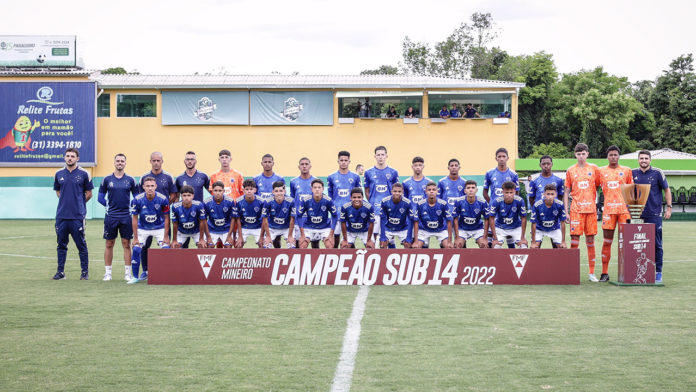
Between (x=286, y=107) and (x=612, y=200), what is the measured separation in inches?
907

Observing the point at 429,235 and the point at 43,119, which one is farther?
the point at 43,119

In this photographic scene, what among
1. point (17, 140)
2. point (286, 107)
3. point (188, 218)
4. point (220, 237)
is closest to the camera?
point (188, 218)

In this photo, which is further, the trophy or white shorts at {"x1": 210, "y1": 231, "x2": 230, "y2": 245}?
white shorts at {"x1": 210, "y1": 231, "x2": 230, "y2": 245}

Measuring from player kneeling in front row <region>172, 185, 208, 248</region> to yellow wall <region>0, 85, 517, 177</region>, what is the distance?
21.5 metres

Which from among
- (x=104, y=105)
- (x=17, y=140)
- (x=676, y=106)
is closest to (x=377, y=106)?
(x=104, y=105)

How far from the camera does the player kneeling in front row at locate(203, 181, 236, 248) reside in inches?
440

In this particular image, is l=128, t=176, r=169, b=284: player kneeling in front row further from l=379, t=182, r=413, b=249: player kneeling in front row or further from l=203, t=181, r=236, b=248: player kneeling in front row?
l=379, t=182, r=413, b=249: player kneeling in front row

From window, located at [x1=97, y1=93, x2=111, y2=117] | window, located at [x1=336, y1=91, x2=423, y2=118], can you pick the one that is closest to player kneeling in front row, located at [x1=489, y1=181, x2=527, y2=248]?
window, located at [x1=336, y1=91, x2=423, y2=118]

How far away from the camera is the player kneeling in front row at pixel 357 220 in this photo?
11.1 metres

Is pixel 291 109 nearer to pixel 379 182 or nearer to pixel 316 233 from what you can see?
pixel 379 182

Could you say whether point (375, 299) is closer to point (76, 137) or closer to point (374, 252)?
point (374, 252)

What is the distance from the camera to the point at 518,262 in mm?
10117

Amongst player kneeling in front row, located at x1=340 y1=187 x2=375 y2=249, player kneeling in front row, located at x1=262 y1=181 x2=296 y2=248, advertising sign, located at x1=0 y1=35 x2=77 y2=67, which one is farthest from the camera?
advertising sign, located at x1=0 y1=35 x2=77 y2=67

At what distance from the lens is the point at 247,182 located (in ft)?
36.4
